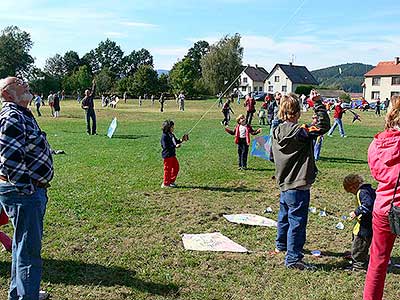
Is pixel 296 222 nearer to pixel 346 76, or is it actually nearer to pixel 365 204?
pixel 365 204

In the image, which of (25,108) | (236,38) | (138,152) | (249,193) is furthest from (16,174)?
(236,38)

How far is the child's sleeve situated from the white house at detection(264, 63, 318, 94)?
8887cm

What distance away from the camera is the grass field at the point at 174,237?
4.49 metres

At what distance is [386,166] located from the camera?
3.73m

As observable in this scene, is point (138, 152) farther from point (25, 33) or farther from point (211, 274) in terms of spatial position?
point (25, 33)

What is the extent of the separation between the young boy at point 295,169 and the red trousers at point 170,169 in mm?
3982

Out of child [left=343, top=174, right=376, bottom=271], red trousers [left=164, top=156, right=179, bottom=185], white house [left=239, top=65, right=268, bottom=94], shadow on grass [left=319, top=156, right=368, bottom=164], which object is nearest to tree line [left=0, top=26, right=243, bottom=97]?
white house [left=239, top=65, right=268, bottom=94]

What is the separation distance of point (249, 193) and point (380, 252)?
4926 millimetres

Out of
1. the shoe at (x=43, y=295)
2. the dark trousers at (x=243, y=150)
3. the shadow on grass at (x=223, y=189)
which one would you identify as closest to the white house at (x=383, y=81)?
the dark trousers at (x=243, y=150)

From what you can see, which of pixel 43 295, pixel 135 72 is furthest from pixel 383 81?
pixel 43 295

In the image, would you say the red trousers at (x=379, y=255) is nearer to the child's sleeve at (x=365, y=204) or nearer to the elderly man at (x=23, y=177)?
the child's sleeve at (x=365, y=204)

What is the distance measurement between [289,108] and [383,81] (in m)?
81.0

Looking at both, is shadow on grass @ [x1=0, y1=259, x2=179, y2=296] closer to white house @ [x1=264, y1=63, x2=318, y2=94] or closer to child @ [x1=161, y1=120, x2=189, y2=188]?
child @ [x1=161, y1=120, x2=189, y2=188]

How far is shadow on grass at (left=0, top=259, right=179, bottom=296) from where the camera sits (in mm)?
4480
